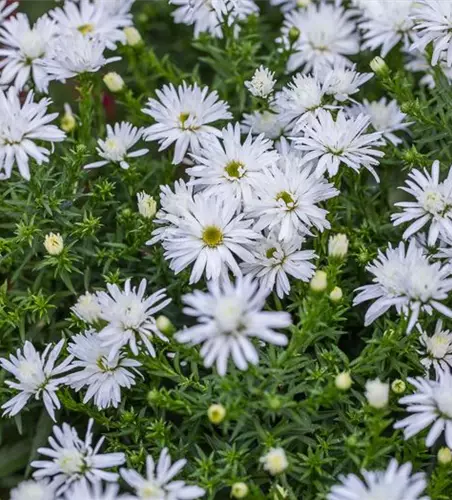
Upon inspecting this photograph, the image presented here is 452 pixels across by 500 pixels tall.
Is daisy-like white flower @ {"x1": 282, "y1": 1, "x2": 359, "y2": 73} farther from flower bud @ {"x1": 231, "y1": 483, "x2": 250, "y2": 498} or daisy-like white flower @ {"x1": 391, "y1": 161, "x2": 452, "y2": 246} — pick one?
flower bud @ {"x1": 231, "y1": 483, "x2": 250, "y2": 498}

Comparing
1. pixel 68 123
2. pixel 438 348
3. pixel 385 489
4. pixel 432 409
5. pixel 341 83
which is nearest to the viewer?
pixel 385 489

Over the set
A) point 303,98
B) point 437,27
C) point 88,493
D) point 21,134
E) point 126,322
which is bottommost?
point 88,493

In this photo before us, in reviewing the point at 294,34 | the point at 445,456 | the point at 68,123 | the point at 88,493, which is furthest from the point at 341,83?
the point at 88,493

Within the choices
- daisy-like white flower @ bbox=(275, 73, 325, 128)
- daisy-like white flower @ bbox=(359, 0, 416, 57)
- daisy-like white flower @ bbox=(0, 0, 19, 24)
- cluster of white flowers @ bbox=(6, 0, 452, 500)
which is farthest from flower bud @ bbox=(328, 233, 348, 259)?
daisy-like white flower @ bbox=(0, 0, 19, 24)

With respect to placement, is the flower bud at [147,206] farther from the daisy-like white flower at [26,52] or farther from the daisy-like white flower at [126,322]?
the daisy-like white flower at [26,52]

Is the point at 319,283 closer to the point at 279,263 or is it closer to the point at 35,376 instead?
the point at 279,263

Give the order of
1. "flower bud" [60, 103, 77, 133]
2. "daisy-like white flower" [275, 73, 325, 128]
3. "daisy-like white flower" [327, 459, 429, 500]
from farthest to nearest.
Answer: "flower bud" [60, 103, 77, 133] < "daisy-like white flower" [275, 73, 325, 128] < "daisy-like white flower" [327, 459, 429, 500]

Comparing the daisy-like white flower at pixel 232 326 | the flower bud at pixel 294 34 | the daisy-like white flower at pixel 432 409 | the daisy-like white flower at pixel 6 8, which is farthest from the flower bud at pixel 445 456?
the daisy-like white flower at pixel 6 8
